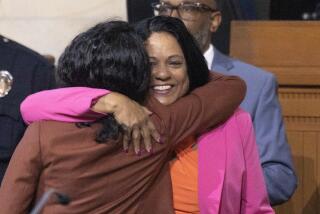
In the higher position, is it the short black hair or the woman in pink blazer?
the short black hair

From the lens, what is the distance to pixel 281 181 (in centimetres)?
379

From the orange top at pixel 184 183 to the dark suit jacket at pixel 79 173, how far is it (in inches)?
2.8

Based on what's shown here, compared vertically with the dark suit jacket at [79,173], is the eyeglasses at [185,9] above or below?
above

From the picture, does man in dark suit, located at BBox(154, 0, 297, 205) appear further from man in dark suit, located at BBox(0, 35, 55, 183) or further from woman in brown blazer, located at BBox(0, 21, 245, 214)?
woman in brown blazer, located at BBox(0, 21, 245, 214)

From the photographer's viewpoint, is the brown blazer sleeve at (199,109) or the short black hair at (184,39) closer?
the brown blazer sleeve at (199,109)

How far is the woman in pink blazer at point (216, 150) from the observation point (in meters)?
3.10

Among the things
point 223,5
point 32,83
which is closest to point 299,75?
point 223,5

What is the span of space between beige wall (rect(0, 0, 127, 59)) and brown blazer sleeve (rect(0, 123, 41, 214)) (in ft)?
7.48

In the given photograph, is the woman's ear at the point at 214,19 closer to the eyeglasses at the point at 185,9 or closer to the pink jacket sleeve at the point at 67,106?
the eyeglasses at the point at 185,9

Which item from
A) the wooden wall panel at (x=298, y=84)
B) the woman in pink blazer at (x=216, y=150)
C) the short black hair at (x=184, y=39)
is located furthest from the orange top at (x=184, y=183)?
the wooden wall panel at (x=298, y=84)

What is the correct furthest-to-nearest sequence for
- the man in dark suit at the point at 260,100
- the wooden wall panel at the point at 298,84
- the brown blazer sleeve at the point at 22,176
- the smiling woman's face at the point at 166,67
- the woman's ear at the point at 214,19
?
the wooden wall panel at the point at 298,84 → the woman's ear at the point at 214,19 → the man in dark suit at the point at 260,100 → the smiling woman's face at the point at 166,67 → the brown blazer sleeve at the point at 22,176

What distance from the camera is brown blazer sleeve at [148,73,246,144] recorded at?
3137 millimetres

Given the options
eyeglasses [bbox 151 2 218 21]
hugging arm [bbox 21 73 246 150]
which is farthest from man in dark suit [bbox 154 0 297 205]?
hugging arm [bbox 21 73 246 150]

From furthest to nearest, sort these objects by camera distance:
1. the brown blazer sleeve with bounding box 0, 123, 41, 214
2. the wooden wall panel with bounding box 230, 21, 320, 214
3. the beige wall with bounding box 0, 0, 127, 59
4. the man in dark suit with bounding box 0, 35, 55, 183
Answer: the beige wall with bounding box 0, 0, 127, 59 → the wooden wall panel with bounding box 230, 21, 320, 214 → the man in dark suit with bounding box 0, 35, 55, 183 → the brown blazer sleeve with bounding box 0, 123, 41, 214
